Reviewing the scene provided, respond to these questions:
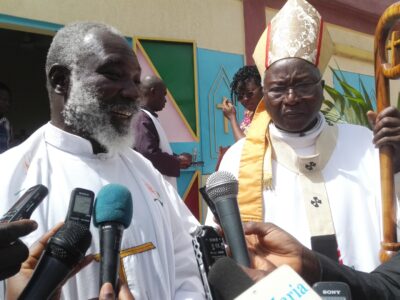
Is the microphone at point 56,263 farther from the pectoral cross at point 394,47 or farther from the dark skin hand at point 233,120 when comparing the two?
the dark skin hand at point 233,120

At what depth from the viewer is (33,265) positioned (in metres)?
1.69

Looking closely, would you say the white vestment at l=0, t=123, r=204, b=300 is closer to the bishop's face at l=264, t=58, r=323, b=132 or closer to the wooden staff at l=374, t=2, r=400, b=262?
the bishop's face at l=264, t=58, r=323, b=132

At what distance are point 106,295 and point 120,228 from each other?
0.25m

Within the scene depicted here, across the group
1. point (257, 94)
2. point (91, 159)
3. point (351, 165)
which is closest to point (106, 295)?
point (91, 159)

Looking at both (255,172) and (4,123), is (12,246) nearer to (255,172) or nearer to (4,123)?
(255,172)

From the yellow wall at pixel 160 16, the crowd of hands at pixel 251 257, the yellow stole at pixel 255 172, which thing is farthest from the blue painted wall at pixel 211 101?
the crowd of hands at pixel 251 257

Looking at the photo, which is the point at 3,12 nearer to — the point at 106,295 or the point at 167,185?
the point at 167,185

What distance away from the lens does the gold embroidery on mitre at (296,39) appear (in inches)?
127

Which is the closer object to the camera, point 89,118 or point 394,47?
point 89,118

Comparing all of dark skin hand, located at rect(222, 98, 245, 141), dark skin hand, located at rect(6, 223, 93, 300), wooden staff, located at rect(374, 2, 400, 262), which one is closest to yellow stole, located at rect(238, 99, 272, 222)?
wooden staff, located at rect(374, 2, 400, 262)

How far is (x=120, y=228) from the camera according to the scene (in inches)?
65.1

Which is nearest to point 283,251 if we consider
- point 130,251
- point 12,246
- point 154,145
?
point 130,251

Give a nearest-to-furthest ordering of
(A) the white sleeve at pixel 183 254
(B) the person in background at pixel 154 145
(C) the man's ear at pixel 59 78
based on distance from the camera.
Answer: (A) the white sleeve at pixel 183 254 → (C) the man's ear at pixel 59 78 → (B) the person in background at pixel 154 145

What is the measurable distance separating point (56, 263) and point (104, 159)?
1140 millimetres
